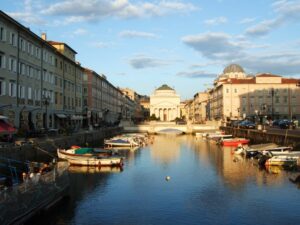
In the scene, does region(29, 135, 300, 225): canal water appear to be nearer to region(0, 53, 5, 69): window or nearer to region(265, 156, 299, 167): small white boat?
region(265, 156, 299, 167): small white boat

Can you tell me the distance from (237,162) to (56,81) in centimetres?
3593

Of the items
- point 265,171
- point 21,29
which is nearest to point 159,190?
point 265,171

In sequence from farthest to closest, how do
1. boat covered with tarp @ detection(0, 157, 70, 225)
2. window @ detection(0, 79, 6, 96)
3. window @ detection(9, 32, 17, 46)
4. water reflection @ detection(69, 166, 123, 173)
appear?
window @ detection(9, 32, 17, 46)
window @ detection(0, 79, 6, 96)
water reflection @ detection(69, 166, 123, 173)
boat covered with tarp @ detection(0, 157, 70, 225)

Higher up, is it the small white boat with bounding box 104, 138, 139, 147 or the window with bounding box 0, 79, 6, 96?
the window with bounding box 0, 79, 6, 96

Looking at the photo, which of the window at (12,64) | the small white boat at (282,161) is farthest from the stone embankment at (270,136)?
the window at (12,64)

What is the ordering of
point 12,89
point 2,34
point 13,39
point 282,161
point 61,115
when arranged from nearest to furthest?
point 282,161
point 2,34
point 12,89
point 13,39
point 61,115

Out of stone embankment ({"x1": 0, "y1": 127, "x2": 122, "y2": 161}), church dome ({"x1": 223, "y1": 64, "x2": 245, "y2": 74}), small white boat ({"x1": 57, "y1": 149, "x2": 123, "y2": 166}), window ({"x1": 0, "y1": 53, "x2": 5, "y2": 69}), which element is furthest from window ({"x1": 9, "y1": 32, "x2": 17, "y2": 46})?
church dome ({"x1": 223, "y1": 64, "x2": 245, "y2": 74})

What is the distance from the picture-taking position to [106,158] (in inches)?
1580

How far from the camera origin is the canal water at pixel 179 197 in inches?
809

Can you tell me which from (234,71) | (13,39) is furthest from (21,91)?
(234,71)

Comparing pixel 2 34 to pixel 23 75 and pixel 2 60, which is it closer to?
pixel 2 60

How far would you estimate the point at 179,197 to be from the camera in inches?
1013

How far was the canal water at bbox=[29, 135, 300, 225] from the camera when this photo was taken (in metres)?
20.5

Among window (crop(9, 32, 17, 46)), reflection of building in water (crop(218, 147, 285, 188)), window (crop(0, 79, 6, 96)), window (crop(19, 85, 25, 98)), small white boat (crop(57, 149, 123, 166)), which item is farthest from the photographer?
window (crop(19, 85, 25, 98))
